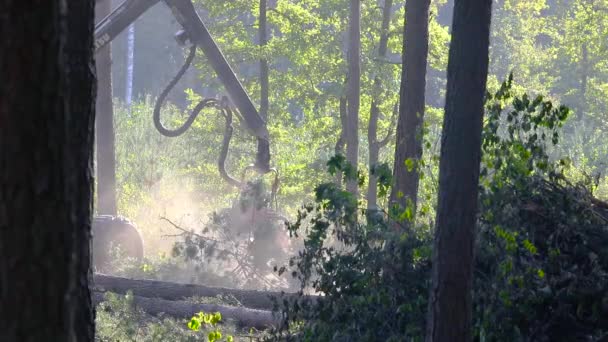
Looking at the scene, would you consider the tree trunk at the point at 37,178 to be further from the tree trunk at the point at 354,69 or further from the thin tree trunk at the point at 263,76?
the thin tree trunk at the point at 263,76

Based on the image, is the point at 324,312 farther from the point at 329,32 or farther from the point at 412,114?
the point at 329,32

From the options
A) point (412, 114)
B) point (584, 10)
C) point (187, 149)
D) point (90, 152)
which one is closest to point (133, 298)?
point (412, 114)

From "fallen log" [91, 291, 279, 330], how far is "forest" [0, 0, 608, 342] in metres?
0.03

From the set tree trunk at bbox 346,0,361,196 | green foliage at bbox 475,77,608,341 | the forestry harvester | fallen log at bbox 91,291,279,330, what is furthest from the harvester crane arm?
green foliage at bbox 475,77,608,341

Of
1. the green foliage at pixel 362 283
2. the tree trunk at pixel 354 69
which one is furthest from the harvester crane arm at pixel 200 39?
the green foliage at pixel 362 283

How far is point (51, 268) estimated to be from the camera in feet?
11.7

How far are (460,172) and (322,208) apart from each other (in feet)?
10.5

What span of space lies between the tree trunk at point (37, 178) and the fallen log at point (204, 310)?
29.8 feet

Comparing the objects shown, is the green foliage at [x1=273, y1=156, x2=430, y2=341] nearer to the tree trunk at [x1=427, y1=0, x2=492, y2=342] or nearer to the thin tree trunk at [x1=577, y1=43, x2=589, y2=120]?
the tree trunk at [x1=427, y1=0, x2=492, y2=342]

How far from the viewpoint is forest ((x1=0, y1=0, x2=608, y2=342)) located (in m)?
3.53

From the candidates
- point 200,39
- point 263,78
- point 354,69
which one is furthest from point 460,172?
point 263,78

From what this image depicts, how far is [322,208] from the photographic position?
32.9 feet

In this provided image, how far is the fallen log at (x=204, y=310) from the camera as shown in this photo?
1308cm

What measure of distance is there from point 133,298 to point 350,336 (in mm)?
5874
